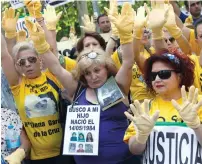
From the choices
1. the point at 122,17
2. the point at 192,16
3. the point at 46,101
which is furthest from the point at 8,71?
the point at 192,16

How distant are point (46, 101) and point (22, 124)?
0.29m

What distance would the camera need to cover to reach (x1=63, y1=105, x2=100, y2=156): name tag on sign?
3176 millimetres

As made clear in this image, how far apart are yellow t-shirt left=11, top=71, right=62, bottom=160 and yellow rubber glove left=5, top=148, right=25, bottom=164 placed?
0.28m

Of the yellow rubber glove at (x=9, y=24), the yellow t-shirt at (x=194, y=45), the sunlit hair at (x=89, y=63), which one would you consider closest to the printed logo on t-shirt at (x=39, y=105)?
the sunlit hair at (x=89, y=63)

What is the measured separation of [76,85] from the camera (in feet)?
11.1

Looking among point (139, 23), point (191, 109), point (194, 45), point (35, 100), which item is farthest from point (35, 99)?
point (194, 45)

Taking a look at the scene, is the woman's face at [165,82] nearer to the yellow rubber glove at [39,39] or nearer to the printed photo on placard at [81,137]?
the printed photo on placard at [81,137]

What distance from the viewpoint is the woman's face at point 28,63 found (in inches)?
143

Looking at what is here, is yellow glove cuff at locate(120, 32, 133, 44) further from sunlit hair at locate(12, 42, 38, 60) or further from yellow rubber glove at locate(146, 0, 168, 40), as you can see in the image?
sunlit hair at locate(12, 42, 38, 60)

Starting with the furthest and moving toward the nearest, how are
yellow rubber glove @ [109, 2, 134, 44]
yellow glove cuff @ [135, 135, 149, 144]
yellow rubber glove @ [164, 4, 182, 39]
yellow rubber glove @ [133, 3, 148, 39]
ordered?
yellow rubber glove @ [164, 4, 182, 39]
yellow rubber glove @ [133, 3, 148, 39]
yellow rubber glove @ [109, 2, 134, 44]
yellow glove cuff @ [135, 135, 149, 144]

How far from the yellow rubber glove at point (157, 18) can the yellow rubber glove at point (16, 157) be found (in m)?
1.31

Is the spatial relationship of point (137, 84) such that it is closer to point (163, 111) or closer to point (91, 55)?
point (91, 55)

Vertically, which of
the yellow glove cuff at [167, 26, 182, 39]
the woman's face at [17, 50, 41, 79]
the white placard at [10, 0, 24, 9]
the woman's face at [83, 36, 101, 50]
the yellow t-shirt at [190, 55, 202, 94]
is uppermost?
the white placard at [10, 0, 24, 9]

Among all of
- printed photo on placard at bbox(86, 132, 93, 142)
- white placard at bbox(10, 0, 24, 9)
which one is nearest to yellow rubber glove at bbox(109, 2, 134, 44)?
printed photo on placard at bbox(86, 132, 93, 142)
